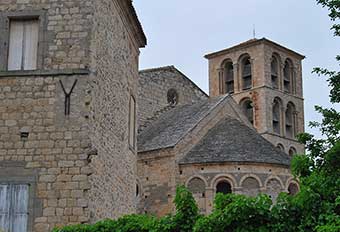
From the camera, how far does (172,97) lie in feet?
117

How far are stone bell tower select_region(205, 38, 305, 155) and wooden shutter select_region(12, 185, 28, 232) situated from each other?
31388 mm

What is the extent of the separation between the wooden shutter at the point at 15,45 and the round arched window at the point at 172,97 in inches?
806

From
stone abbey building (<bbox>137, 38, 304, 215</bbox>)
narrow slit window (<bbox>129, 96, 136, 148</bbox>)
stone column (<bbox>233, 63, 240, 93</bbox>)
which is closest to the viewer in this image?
narrow slit window (<bbox>129, 96, 136, 148</bbox>)

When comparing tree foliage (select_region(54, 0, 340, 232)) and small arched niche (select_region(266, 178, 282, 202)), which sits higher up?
small arched niche (select_region(266, 178, 282, 202))

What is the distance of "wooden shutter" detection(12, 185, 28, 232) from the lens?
14211mm

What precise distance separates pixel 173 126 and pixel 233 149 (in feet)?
13.7

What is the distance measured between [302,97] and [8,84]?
36.8 m

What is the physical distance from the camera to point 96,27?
15.3 meters

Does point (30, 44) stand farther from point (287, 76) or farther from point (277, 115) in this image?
point (287, 76)

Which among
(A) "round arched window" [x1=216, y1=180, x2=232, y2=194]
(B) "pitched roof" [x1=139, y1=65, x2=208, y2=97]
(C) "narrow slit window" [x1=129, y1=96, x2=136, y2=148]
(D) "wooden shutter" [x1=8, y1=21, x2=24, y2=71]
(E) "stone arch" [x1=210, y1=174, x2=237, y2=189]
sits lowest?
(A) "round arched window" [x1=216, y1=180, x2=232, y2=194]

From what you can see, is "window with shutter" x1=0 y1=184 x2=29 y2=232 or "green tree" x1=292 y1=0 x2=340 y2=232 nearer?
"green tree" x1=292 y1=0 x2=340 y2=232

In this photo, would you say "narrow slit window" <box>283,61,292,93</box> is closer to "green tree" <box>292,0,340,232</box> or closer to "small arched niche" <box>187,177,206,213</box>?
"small arched niche" <box>187,177,206,213</box>

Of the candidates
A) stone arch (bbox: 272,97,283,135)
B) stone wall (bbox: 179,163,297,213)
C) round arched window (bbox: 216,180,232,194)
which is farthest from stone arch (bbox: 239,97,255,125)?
round arched window (bbox: 216,180,232,194)

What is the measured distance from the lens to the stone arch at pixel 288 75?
48409 mm
